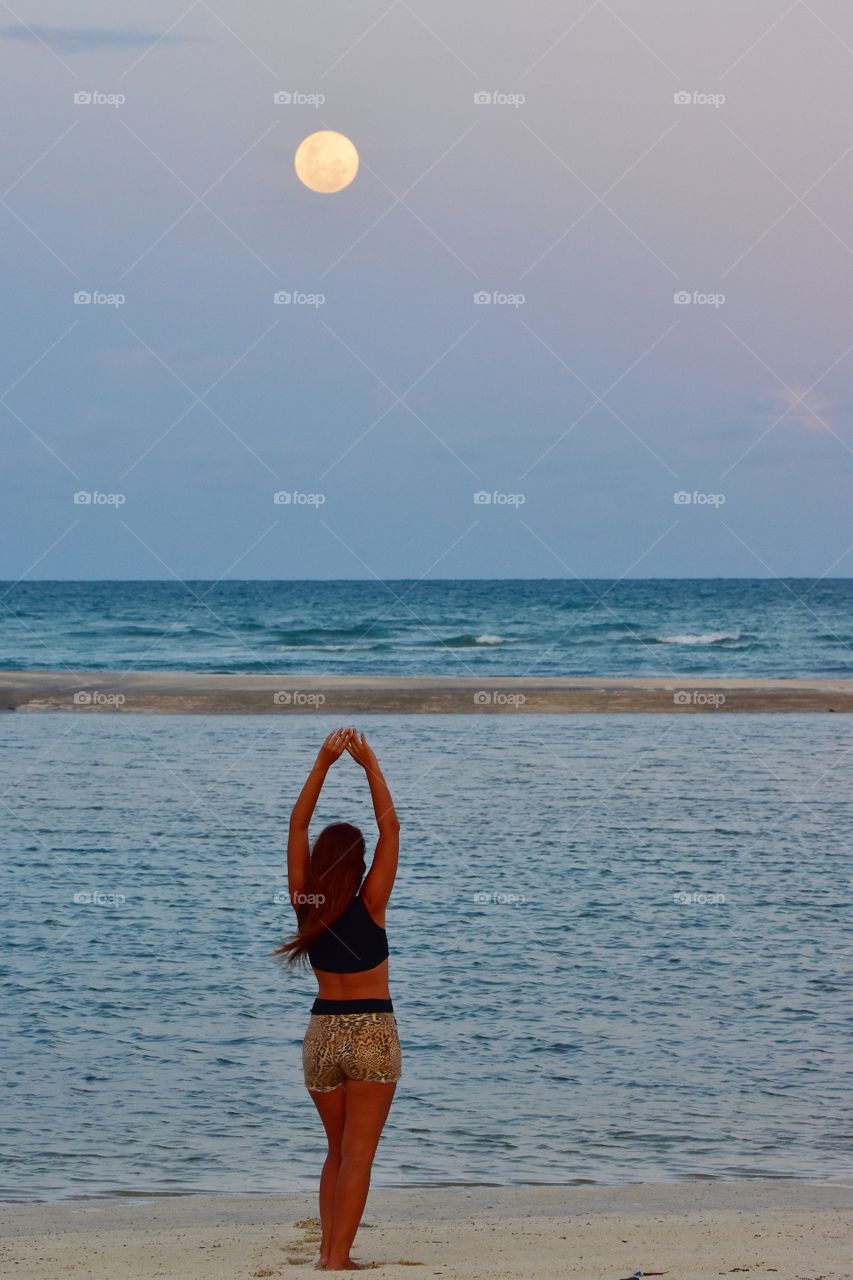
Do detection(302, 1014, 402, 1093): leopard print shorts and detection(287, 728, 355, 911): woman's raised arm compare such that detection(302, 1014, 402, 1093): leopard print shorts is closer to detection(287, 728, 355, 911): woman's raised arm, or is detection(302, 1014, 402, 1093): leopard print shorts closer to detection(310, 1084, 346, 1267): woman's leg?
detection(310, 1084, 346, 1267): woman's leg

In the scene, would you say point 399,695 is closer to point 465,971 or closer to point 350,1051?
point 465,971

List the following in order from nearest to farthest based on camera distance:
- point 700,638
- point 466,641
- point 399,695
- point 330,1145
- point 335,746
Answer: point 330,1145
point 335,746
point 399,695
point 466,641
point 700,638

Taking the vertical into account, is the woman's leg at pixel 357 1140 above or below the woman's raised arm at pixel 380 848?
below

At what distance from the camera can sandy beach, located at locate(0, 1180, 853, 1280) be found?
541 cm

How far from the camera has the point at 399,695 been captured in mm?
32656

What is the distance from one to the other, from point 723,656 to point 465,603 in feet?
79.8

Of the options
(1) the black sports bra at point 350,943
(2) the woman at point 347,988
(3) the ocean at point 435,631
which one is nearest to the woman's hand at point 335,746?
(2) the woman at point 347,988

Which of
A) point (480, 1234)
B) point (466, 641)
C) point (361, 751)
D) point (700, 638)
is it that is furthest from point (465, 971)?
point (700, 638)

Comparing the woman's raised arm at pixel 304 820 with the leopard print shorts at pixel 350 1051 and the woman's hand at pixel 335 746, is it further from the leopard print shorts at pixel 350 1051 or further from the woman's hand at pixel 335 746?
the leopard print shorts at pixel 350 1051

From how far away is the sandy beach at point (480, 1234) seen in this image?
5.41 metres

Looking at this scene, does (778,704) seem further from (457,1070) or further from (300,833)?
(300,833)

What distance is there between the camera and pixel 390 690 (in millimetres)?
33781

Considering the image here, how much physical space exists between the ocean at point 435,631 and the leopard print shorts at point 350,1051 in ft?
115

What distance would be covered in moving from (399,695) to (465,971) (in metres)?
22.3
